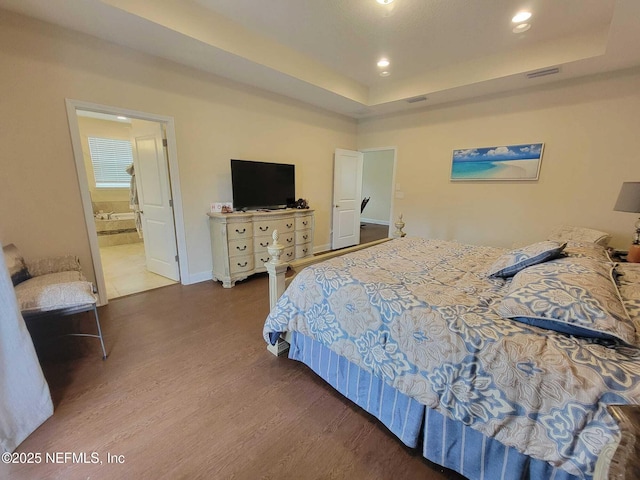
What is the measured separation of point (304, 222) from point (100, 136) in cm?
517

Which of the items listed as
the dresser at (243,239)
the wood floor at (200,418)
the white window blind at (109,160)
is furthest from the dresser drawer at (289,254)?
the white window blind at (109,160)

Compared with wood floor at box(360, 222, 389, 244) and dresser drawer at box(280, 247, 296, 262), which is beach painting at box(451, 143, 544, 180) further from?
dresser drawer at box(280, 247, 296, 262)

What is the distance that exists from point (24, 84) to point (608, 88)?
19.7ft

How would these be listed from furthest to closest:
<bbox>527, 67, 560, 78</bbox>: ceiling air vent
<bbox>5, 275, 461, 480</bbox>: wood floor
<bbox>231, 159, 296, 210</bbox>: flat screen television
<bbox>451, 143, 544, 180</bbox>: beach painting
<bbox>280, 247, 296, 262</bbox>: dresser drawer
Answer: <bbox>280, 247, 296, 262</bbox>: dresser drawer, <bbox>451, 143, 544, 180</bbox>: beach painting, <bbox>231, 159, 296, 210</bbox>: flat screen television, <bbox>527, 67, 560, 78</bbox>: ceiling air vent, <bbox>5, 275, 461, 480</bbox>: wood floor

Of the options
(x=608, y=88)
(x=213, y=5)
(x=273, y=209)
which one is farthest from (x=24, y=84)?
(x=608, y=88)

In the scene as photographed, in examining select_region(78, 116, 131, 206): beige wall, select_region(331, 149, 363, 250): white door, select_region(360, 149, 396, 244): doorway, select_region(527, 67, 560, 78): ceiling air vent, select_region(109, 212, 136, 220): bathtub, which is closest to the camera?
select_region(527, 67, 560, 78): ceiling air vent

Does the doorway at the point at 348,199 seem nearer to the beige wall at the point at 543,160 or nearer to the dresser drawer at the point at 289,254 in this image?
the beige wall at the point at 543,160

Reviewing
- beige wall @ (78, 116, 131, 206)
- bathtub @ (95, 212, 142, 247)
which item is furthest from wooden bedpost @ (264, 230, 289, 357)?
beige wall @ (78, 116, 131, 206)

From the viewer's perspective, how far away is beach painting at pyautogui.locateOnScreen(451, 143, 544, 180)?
11.9ft

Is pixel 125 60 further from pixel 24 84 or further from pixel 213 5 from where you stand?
pixel 213 5

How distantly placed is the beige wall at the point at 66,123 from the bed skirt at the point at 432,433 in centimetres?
270

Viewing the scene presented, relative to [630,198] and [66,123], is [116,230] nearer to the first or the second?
[66,123]

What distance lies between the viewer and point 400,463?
4.29 feet

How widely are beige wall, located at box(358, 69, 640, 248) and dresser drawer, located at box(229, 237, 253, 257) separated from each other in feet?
9.70
